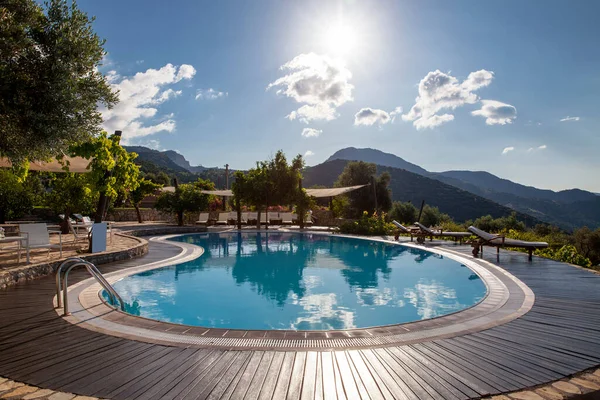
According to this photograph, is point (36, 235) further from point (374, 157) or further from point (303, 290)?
point (374, 157)

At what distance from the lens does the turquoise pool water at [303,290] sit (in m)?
6.14

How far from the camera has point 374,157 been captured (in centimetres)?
15662

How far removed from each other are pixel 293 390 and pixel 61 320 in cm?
332

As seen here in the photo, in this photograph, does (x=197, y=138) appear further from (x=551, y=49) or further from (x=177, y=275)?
(x=551, y=49)

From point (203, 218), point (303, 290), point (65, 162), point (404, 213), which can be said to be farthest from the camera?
point (404, 213)

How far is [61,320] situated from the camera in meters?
4.33

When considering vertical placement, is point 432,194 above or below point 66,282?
above

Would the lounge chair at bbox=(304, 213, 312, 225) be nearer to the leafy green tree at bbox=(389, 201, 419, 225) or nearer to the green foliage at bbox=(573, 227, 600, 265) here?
the green foliage at bbox=(573, 227, 600, 265)

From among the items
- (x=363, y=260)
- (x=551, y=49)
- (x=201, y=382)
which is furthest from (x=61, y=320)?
(x=551, y=49)

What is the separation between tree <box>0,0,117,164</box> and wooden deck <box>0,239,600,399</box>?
8.46ft

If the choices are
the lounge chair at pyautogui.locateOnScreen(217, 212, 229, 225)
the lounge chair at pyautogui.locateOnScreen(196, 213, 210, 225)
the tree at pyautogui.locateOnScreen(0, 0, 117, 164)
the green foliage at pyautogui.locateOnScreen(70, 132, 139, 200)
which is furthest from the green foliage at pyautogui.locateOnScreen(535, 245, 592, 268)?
the lounge chair at pyautogui.locateOnScreen(196, 213, 210, 225)

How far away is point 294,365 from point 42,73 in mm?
5347

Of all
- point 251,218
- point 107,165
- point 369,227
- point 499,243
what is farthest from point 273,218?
point 499,243

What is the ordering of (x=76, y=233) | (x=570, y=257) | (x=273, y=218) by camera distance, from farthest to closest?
(x=273, y=218), (x=76, y=233), (x=570, y=257)
